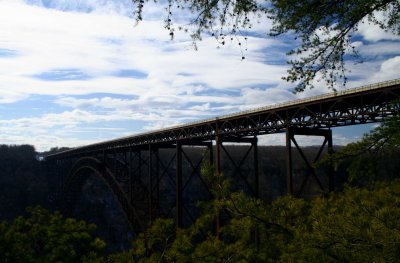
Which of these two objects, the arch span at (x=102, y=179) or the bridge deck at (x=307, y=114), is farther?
the arch span at (x=102, y=179)

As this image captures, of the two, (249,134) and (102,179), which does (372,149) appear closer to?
(249,134)

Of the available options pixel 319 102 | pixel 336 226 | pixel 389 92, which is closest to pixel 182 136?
pixel 319 102

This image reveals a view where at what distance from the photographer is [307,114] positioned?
56.4 ft

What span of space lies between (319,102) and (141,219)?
883 inches

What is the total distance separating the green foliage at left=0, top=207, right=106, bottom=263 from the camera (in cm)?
916

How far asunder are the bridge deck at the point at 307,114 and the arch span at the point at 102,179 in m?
12.7

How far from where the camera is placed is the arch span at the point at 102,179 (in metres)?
36.0

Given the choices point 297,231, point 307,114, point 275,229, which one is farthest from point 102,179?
point 297,231

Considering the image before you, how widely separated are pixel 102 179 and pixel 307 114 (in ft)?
103

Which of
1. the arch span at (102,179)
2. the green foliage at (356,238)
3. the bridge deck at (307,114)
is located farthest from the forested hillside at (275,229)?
the arch span at (102,179)

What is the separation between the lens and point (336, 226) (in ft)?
Result: 18.0

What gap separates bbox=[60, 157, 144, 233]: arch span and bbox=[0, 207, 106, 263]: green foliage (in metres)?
23.6

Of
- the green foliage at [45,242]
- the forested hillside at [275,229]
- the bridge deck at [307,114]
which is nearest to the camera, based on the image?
the forested hillside at [275,229]

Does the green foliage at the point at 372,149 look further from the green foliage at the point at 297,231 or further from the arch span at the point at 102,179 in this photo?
the arch span at the point at 102,179
